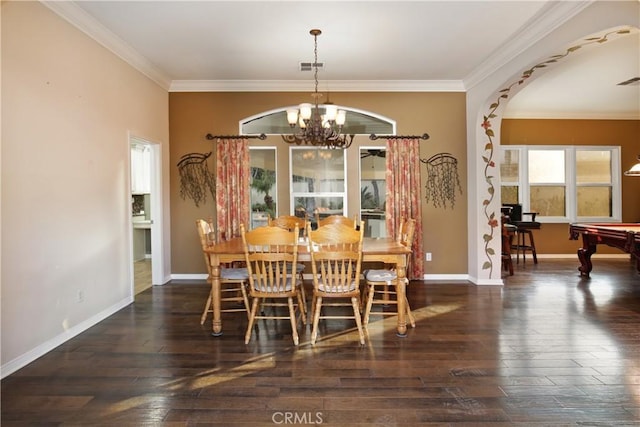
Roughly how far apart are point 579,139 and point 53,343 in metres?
8.92

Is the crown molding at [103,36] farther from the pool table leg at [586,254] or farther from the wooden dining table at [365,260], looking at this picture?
the pool table leg at [586,254]

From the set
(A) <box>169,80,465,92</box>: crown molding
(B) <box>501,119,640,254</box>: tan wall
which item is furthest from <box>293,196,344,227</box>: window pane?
(B) <box>501,119,640,254</box>: tan wall

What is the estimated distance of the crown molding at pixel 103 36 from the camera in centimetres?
308

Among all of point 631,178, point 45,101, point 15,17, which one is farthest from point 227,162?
point 631,178

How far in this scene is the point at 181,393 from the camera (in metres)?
2.27

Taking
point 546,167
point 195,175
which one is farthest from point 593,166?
point 195,175

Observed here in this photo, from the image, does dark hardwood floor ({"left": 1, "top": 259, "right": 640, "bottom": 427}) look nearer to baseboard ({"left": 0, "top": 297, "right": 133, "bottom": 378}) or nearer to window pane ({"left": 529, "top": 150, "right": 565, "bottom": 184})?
baseboard ({"left": 0, "top": 297, "right": 133, "bottom": 378})

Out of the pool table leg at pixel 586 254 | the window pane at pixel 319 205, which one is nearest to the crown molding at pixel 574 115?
the pool table leg at pixel 586 254

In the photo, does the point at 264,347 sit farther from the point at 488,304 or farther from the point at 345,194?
the point at 345,194

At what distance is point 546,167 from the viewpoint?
742 centimetres

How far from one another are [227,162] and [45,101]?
2.54 meters

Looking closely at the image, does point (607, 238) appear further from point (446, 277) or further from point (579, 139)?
point (579, 139)

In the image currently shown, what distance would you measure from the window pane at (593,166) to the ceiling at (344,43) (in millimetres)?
1838

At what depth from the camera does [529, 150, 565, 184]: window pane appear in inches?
291
